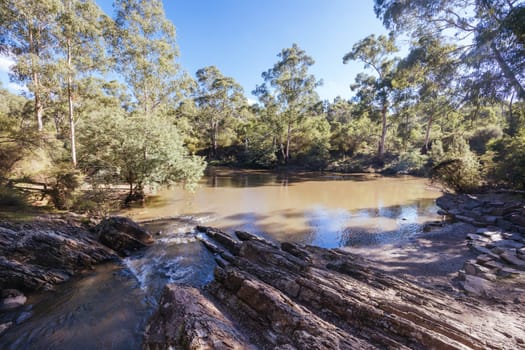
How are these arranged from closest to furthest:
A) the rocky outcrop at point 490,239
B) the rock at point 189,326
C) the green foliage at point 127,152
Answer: the rock at point 189,326, the rocky outcrop at point 490,239, the green foliage at point 127,152

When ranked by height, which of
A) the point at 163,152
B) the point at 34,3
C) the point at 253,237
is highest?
the point at 34,3

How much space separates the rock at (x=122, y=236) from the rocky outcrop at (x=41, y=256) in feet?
0.83

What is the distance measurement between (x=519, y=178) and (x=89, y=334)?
1513cm

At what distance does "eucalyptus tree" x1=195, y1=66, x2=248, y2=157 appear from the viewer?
111 feet

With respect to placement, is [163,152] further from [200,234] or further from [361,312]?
[361,312]

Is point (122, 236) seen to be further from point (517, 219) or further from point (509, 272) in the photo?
point (517, 219)

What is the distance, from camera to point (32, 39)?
10078 millimetres

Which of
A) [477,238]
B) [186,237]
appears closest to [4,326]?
[186,237]

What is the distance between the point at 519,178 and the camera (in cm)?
926

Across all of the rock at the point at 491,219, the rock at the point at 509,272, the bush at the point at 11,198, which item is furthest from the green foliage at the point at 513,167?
the bush at the point at 11,198

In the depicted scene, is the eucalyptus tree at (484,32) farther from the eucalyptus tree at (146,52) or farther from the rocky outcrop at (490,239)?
the eucalyptus tree at (146,52)

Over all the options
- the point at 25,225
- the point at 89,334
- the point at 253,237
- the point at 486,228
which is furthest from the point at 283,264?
the point at 486,228

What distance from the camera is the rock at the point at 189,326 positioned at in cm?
261

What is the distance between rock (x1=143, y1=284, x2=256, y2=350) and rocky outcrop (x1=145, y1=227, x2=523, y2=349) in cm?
1
